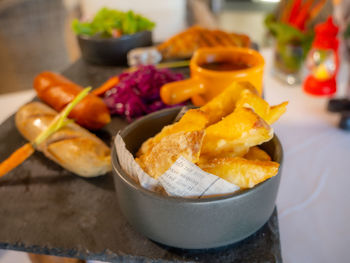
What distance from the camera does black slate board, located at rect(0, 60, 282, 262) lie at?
0.51 m

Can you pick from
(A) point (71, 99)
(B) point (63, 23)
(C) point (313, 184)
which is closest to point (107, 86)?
(A) point (71, 99)

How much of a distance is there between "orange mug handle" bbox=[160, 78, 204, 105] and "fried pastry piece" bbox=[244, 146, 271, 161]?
0.31m

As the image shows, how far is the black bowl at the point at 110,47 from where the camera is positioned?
4.37 ft

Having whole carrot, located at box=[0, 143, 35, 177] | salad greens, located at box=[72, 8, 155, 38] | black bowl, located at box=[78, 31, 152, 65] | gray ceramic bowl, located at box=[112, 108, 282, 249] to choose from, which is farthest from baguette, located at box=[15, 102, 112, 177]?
salad greens, located at box=[72, 8, 155, 38]

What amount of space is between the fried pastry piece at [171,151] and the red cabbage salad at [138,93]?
50 cm

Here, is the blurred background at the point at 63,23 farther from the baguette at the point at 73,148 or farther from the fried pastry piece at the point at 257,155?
the fried pastry piece at the point at 257,155

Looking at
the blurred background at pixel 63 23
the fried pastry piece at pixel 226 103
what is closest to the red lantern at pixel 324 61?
Answer: the fried pastry piece at pixel 226 103

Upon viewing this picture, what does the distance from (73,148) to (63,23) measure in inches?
164

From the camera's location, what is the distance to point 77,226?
1.88 feet

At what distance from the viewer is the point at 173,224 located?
1.50 ft

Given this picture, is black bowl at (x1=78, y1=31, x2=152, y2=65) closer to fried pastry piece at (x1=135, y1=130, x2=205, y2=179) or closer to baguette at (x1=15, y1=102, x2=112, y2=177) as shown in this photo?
baguette at (x1=15, y1=102, x2=112, y2=177)

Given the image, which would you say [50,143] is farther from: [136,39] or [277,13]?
[277,13]

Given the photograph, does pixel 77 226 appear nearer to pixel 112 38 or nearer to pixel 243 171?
pixel 243 171

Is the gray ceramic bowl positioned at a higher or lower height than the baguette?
higher
